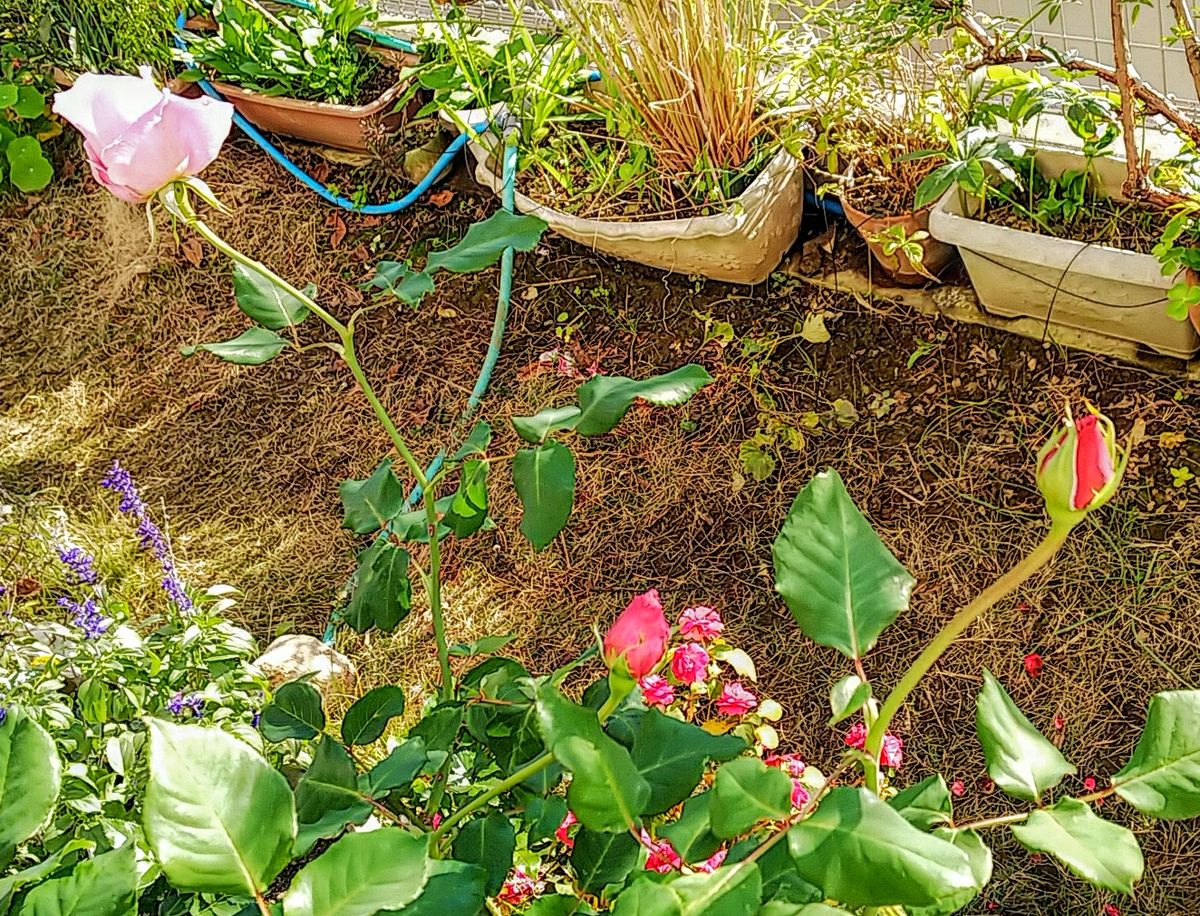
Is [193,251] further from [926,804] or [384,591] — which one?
[926,804]

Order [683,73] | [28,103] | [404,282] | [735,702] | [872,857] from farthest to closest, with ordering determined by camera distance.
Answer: [28,103] < [683,73] < [735,702] < [404,282] < [872,857]

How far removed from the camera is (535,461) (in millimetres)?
Answer: 876

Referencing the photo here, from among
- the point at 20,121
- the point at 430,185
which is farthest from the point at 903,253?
the point at 20,121

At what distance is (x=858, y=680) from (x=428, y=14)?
7.85ft

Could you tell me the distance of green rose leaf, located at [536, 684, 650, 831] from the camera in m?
0.62

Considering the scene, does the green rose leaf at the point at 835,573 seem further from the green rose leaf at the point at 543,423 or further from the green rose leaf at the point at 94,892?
the green rose leaf at the point at 94,892

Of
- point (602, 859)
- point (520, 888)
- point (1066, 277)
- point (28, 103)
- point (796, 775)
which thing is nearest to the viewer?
point (602, 859)

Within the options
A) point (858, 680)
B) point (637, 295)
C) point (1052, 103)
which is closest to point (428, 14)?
point (637, 295)

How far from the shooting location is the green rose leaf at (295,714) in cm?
97

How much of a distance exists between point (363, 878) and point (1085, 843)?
345 millimetres

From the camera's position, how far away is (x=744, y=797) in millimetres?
617

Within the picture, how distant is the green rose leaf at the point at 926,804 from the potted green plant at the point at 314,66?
2127 mm

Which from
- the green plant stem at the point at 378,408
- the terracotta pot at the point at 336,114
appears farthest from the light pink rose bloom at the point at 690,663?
the terracotta pot at the point at 336,114

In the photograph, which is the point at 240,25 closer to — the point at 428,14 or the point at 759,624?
the point at 428,14
